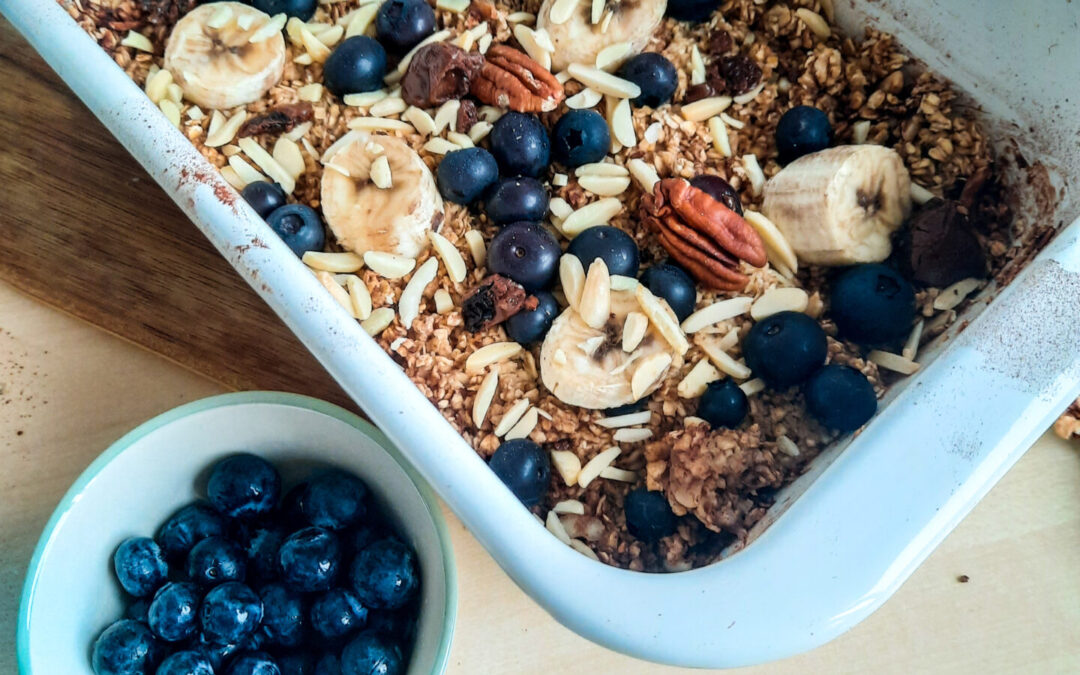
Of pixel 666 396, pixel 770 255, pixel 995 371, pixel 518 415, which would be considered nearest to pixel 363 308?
pixel 518 415

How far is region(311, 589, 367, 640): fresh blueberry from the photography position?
2.50 feet

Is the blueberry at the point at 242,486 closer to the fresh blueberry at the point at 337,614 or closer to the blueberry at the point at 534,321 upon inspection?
the fresh blueberry at the point at 337,614

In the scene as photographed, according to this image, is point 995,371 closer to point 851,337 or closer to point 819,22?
point 851,337

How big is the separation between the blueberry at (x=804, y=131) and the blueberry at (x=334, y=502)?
1.81 ft

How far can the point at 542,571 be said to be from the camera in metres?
0.58

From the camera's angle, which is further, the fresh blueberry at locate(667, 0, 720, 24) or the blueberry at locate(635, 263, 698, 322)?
the fresh blueberry at locate(667, 0, 720, 24)

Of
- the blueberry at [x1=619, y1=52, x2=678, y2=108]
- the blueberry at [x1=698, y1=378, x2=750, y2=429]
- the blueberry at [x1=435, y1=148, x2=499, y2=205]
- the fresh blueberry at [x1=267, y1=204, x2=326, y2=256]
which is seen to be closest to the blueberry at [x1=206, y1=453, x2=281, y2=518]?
the fresh blueberry at [x1=267, y1=204, x2=326, y2=256]

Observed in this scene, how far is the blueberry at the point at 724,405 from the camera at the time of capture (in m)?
0.72

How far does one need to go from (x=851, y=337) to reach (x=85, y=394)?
0.81 m

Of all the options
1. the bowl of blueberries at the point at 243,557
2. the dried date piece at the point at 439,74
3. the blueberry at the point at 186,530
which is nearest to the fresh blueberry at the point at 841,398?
the bowl of blueberries at the point at 243,557

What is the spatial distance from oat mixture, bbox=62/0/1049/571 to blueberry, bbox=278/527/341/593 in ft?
0.59

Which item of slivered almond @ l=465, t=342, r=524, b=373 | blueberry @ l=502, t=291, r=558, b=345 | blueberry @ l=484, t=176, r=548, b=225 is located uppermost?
blueberry @ l=484, t=176, r=548, b=225

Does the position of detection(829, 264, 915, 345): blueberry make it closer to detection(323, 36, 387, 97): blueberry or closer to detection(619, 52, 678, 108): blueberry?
detection(619, 52, 678, 108): blueberry

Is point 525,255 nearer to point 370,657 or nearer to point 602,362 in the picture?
point 602,362
